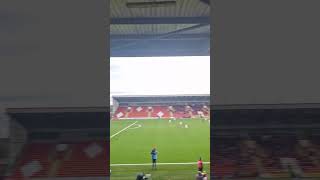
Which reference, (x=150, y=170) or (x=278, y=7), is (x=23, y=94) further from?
(x=150, y=170)

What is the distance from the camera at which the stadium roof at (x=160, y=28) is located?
8414 mm

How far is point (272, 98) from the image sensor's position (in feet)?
18.0

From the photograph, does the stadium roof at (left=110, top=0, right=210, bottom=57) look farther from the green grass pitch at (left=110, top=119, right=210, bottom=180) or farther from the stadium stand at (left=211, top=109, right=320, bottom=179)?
the green grass pitch at (left=110, top=119, right=210, bottom=180)

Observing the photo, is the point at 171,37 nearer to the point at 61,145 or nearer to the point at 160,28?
the point at 160,28

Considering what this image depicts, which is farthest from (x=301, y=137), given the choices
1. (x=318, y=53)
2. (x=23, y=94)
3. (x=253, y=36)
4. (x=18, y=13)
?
(x=18, y=13)

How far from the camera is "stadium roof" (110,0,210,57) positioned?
841 cm

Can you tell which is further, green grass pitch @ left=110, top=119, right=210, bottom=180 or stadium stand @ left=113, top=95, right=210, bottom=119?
stadium stand @ left=113, top=95, right=210, bottom=119

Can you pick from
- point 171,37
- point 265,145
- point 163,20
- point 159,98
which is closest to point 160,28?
point 171,37

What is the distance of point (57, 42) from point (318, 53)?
12.2 ft

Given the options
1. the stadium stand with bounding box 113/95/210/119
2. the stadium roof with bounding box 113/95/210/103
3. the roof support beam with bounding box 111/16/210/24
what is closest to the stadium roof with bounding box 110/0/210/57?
the roof support beam with bounding box 111/16/210/24

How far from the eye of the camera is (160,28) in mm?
11422

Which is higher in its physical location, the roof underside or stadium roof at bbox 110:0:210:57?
stadium roof at bbox 110:0:210:57

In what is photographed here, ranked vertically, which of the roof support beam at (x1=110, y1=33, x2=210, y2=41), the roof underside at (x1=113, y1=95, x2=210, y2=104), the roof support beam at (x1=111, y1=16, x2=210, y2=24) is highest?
the roof support beam at (x1=111, y1=16, x2=210, y2=24)

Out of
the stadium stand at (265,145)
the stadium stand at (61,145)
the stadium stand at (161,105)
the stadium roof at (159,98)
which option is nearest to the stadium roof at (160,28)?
the stadium stand at (265,145)
